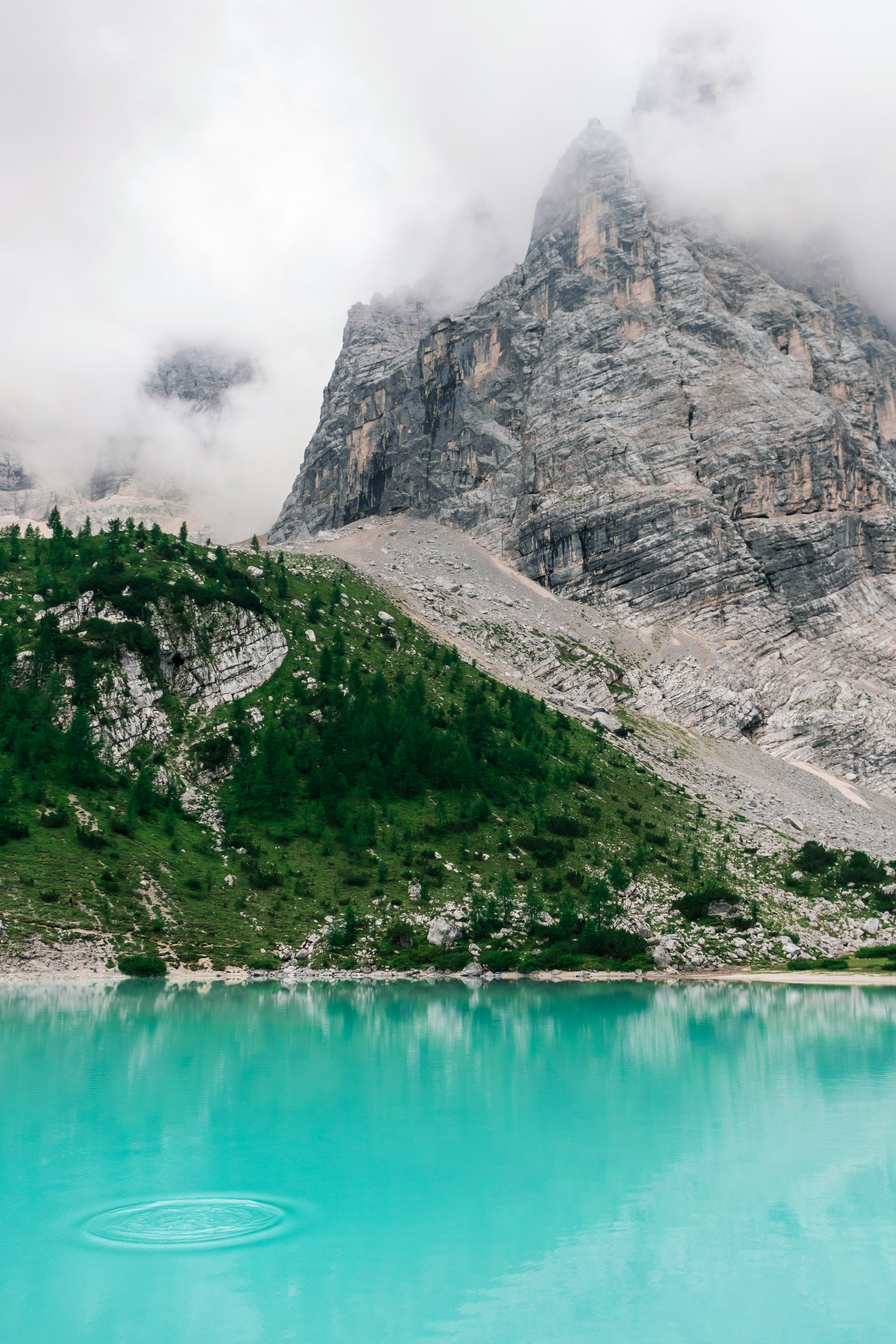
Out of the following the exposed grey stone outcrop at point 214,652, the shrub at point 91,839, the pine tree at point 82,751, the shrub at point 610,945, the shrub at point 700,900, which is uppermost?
the exposed grey stone outcrop at point 214,652

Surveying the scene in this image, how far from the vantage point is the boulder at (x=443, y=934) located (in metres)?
67.1

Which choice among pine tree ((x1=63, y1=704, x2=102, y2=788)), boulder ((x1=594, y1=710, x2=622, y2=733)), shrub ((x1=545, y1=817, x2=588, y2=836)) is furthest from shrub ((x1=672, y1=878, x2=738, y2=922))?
pine tree ((x1=63, y1=704, x2=102, y2=788))

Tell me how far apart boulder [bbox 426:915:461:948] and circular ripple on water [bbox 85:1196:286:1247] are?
161 ft

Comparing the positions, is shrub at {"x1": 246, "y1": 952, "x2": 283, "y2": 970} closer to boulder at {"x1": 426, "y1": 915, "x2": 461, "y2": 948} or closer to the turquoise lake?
boulder at {"x1": 426, "y1": 915, "x2": 461, "y2": 948}

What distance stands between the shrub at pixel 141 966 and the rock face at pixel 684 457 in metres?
80.8

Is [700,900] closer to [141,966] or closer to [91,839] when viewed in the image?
[141,966]

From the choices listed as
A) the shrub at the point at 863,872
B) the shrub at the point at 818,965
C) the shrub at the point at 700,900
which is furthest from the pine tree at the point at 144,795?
the shrub at the point at 863,872

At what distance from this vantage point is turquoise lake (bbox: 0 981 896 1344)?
47.4ft

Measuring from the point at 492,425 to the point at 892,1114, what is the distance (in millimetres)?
166441

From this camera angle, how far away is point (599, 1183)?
→ 818 inches

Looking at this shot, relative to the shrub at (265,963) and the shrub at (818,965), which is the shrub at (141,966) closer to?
the shrub at (265,963)

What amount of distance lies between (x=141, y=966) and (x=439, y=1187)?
42320 millimetres

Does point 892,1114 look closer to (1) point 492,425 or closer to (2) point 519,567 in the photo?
(2) point 519,567

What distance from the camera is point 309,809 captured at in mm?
82062
